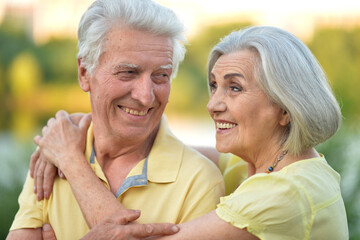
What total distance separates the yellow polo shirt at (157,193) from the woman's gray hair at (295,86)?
43cm

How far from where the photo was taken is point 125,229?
215 cm

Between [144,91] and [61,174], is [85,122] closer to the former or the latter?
[61,174]

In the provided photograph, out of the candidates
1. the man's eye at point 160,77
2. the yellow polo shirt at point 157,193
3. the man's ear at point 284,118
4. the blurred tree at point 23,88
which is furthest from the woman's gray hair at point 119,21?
the blurred tree at point 23,88

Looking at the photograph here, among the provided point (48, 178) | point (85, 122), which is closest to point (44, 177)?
point (48, 178)

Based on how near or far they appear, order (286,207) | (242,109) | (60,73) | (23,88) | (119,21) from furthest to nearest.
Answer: (23,88) → (60,73) → (119,21) → (242,109) → (286,207)

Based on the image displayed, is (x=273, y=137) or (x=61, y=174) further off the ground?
(x=273, y=137)

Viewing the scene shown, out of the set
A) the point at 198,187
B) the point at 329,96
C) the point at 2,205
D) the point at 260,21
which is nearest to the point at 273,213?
the point at 198,187

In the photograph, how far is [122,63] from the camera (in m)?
2.32

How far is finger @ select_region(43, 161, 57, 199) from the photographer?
2.54m

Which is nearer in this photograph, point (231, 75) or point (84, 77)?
point (231, 75)

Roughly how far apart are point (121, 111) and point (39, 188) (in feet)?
1.91

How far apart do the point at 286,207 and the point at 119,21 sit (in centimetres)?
111

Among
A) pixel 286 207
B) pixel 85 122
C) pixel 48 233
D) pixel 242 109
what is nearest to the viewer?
pixel 286 207

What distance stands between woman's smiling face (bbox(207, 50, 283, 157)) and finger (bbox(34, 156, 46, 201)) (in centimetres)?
92
